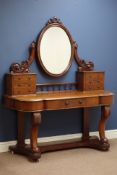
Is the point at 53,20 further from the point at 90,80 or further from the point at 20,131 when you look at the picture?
the point at 20,131

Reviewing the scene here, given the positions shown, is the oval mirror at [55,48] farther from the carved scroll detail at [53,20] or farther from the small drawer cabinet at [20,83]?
the small drawer cabinet at [20,83]

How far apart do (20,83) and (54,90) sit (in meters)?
0.53

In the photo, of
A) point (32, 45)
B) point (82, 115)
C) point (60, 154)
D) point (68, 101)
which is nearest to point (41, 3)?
point (32, 45)

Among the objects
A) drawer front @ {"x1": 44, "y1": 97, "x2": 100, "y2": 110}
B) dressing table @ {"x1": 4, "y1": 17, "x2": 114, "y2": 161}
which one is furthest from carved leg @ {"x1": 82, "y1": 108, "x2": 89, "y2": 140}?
drawer front @ {"x1": 44, "y1": 97, "x2": 100, "y2": 110}

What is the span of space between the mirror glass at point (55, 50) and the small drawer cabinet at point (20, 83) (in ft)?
0.90

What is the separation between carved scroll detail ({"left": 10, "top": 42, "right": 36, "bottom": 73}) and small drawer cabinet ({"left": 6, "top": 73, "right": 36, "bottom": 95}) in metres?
0.09

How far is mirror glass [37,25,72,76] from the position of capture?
13.2ft

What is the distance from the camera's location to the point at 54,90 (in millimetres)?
4172

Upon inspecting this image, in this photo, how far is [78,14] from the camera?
4.28m

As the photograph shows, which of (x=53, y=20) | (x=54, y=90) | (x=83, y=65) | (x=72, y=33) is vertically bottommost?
(x=54, y=90)

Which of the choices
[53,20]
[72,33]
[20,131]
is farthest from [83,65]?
[20,131]

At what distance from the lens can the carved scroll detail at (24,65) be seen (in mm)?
3852

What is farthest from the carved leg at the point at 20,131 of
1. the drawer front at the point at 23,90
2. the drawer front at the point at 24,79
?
the drawer front at the point at 24,79

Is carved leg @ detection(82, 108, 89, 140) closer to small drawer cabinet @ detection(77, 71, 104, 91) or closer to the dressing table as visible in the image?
the dressing table
